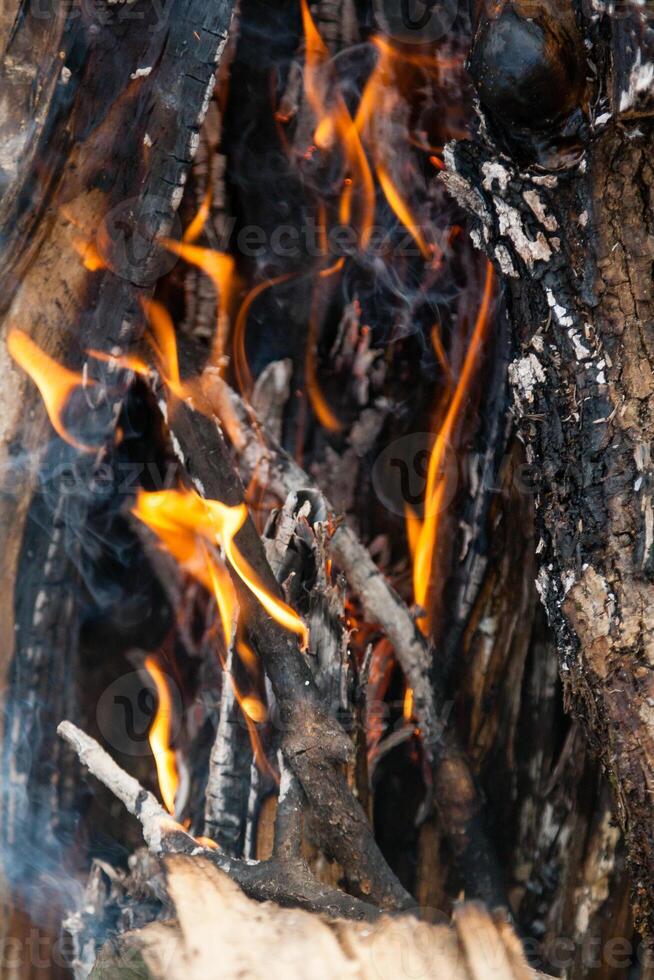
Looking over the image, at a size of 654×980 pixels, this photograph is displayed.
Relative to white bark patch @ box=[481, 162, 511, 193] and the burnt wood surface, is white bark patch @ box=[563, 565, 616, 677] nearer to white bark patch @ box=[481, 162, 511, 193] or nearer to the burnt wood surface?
white bark patch @ box=[481, 162, 511, 193]

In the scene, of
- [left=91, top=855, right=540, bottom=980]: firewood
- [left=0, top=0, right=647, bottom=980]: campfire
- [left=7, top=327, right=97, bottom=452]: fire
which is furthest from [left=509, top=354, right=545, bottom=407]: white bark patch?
[left=7, top=327, right=97, bottom=452]: fire

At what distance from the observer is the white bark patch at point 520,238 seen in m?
1.23

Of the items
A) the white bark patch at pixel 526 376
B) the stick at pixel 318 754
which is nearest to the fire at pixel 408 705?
the stick at pixel 318 754

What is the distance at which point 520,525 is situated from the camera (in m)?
1.81

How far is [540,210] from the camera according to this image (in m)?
1.22

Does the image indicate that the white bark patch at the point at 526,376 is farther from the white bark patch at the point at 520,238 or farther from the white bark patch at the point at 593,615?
the white bark patch at the point at 593,615

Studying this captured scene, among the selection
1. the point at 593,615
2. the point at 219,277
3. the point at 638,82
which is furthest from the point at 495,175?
the point at 219,277

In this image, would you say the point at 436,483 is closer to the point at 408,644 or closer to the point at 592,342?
the point at 408,644

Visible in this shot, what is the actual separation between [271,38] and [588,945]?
6.20 feet

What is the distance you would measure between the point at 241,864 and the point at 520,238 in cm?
100

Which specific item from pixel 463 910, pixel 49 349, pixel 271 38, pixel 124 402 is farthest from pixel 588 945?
pixel 271 38

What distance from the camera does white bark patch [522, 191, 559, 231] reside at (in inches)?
48.1

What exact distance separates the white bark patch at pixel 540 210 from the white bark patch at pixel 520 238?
15mm

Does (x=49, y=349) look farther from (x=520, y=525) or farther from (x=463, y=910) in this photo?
(x=463, y=910)
